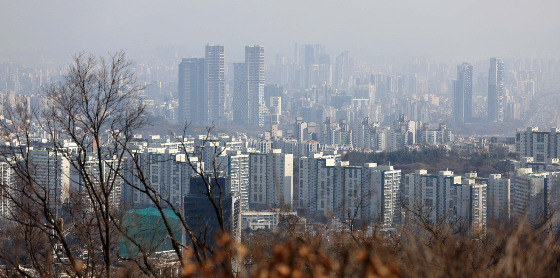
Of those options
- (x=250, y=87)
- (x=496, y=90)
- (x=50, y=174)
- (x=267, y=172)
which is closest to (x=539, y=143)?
(x=267, y=172)

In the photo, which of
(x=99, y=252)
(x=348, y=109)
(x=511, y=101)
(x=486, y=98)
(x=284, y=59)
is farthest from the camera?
(x=284, y=59)

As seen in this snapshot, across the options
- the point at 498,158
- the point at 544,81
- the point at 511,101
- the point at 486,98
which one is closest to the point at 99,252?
the point at 498,158

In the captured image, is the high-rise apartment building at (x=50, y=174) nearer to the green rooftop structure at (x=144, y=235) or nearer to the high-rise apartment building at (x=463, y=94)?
the green rooftop structure at (x=144, y=235)

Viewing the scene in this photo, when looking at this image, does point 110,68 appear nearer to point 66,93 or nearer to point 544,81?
point 66,93

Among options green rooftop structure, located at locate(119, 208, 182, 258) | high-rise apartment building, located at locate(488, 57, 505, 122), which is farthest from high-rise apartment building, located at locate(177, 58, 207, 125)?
green rooftop structure, located at locate(119, 208, 182, 258)

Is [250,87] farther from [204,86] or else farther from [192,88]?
[192,88]

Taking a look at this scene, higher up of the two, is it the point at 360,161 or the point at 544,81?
the point at 544,81
